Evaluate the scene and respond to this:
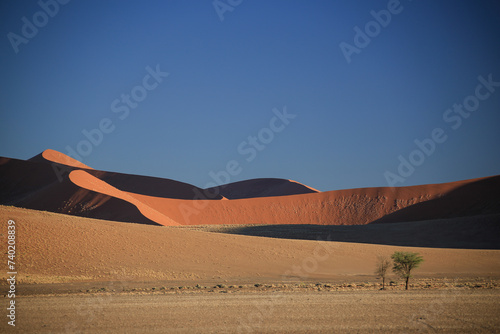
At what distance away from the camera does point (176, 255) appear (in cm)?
3005

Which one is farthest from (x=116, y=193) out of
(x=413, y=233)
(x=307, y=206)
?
(x=413, y=233)

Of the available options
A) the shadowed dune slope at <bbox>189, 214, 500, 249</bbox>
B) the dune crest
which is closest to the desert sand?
the shadowed dune slope at <bbox>189, 214, 500, 249</bbox>

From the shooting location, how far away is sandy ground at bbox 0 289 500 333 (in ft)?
39.6

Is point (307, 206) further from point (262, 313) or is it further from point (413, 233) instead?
point (262, 313)

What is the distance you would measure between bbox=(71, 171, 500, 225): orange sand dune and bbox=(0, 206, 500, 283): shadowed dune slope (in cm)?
3351

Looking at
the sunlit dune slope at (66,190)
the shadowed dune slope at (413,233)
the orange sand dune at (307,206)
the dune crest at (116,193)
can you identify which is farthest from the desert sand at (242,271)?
the orange sand dune at (307,206)

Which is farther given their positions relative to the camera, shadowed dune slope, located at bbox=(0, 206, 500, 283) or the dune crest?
the dune crest

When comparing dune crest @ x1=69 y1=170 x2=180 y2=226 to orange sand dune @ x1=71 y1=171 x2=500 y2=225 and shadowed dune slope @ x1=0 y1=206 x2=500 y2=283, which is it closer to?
orange sand dune @ x1=71 y1=171 x2=500 y2=225

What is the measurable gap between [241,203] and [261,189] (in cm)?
6189

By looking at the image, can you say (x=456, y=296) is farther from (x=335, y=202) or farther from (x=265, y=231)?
(x=335, y=202)

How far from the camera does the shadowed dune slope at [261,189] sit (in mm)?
131875

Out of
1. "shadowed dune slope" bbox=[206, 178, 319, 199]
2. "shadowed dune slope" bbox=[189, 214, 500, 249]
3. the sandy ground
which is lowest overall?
the sandy ground

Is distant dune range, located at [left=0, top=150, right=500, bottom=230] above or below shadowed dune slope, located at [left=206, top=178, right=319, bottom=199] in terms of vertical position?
below

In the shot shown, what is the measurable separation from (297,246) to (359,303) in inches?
773
